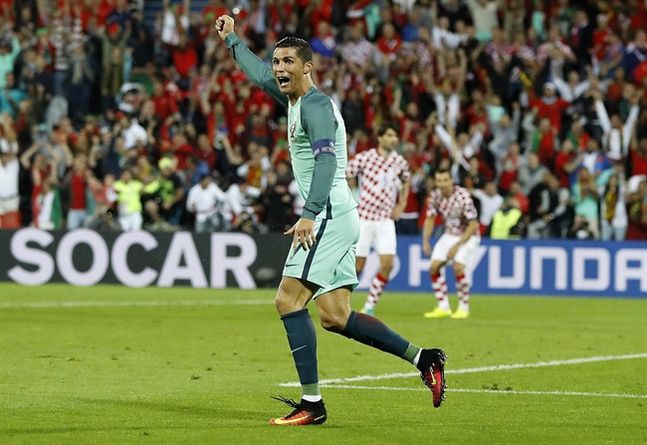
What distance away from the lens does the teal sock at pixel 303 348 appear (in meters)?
9.08

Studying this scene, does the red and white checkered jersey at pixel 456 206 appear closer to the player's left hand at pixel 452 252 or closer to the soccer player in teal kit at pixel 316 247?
the player's left hand at pixel 452 252

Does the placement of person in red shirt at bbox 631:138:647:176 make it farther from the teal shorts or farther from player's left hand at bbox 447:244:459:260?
the teal shorts

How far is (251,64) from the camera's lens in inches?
388

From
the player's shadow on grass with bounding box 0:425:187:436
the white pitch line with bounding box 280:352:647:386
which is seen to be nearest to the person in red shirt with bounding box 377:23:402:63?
the white pitch line with bounding box 280:352:647:386

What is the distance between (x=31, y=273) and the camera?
2491 centimetres

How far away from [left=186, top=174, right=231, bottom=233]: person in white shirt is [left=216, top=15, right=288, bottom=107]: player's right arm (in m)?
16.2

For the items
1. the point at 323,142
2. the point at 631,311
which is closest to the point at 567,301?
the point at 631,311

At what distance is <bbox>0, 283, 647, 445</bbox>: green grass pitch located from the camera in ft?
28.8

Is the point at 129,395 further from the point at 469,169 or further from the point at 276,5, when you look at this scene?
the point at 276,5

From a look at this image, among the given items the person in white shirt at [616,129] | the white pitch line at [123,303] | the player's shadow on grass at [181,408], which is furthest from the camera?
the person in white shirt at [616,129]

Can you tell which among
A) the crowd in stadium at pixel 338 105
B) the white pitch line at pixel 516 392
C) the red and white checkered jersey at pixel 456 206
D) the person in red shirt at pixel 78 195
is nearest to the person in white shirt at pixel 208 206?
the crowd in stadium at pixel 338 105

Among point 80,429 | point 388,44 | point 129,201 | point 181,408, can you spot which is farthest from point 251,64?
point 388,44

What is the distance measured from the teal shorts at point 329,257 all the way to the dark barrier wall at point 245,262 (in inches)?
621

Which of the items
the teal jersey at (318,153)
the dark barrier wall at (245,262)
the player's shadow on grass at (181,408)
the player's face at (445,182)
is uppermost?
the teal jersey at (318,153)
